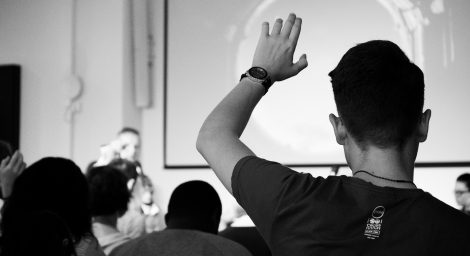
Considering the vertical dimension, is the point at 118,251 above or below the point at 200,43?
below

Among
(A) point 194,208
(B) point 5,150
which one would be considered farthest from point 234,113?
(B) point 5,150

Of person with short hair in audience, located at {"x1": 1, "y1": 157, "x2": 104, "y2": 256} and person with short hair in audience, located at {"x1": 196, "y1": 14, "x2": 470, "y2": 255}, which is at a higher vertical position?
person with short hair in audience, located at {"x1": 196, "y1": 14, "x2": 470, "y2": 255}

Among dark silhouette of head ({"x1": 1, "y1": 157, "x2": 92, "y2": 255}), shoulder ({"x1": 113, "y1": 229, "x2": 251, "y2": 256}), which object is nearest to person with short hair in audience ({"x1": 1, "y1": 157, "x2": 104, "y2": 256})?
dark silhouette of head ({"x1": 1, "y1": 157, "x2": 92, "y2": 255})

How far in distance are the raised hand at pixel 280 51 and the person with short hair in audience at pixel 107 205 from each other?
62.3 inches

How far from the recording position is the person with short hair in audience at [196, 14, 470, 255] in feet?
2.75

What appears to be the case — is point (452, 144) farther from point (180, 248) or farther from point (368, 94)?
point (368, 94)

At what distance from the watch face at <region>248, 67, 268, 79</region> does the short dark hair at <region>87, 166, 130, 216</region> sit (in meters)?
1.60

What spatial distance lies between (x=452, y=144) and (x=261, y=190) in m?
4.61

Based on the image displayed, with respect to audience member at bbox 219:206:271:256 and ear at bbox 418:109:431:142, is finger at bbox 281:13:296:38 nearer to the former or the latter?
ear at bbox 418:109:431:142

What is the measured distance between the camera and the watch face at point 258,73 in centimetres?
98

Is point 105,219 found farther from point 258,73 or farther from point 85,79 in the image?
point 85,79

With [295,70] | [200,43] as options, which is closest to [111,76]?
[200,43]

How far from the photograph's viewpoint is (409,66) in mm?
896

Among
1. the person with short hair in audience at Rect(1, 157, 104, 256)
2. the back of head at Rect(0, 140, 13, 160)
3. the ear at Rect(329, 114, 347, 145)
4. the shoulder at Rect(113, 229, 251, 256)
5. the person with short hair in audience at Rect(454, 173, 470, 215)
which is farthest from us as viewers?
the person with short hair in audience at Rect(454, 173, 470, 215)
